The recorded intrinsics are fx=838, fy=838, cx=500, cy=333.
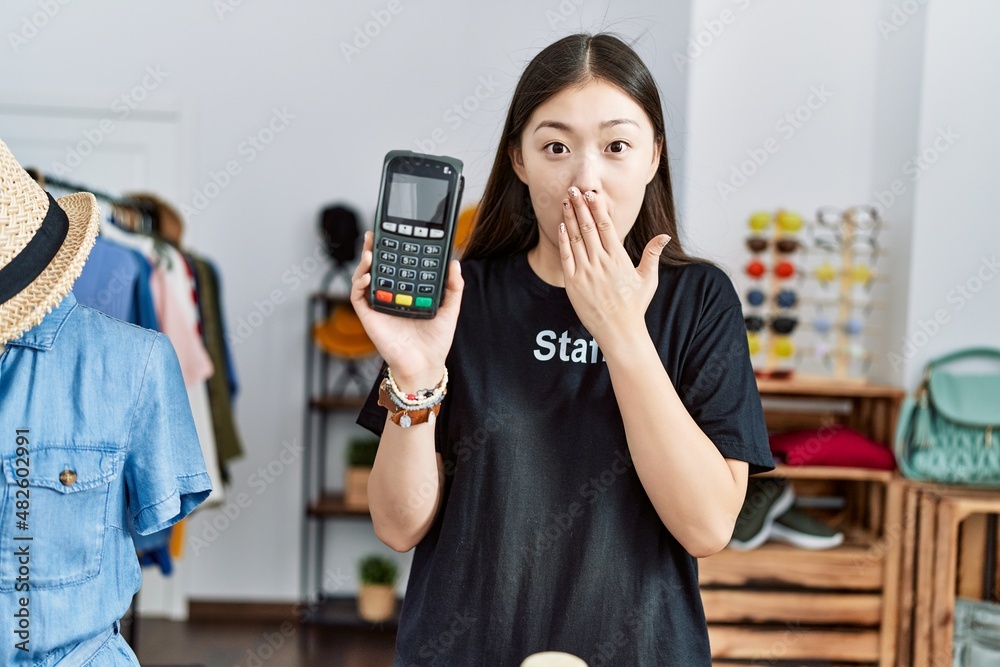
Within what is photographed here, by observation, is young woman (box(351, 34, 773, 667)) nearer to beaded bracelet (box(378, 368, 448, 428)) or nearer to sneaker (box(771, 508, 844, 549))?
beaded bracelet (box(378, 368, 448, 428))

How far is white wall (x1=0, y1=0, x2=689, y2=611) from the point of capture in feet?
11.3

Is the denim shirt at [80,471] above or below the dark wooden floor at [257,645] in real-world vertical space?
above

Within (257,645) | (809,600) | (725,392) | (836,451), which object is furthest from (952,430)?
(257,645)

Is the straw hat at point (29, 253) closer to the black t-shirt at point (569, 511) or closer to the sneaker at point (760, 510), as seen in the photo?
the black t-shirt at point (569, 511)

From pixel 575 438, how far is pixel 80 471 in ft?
1.52

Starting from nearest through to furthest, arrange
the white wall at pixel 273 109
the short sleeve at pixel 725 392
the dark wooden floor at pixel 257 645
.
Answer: the short sleeve at pixel 725 392, the dark wooden floor at pixel 257 645, the white wall at pixel 273 109

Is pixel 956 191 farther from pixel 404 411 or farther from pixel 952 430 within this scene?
pixel 404 411

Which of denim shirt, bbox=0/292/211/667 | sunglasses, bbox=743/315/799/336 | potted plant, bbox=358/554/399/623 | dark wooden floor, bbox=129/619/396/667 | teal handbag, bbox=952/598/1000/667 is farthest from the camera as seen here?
potted plant, bbox=358/554/399/623

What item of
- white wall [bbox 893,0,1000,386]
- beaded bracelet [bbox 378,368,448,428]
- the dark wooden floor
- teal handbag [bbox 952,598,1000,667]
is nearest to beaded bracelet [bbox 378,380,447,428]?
beaded bracelet [bbox 378,368,448,428]

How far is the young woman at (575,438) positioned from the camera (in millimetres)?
798

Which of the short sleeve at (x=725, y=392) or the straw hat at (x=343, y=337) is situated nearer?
the short sleeve at (x=725, y=392)

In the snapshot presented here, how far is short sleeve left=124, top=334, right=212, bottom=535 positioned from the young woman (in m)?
0.19

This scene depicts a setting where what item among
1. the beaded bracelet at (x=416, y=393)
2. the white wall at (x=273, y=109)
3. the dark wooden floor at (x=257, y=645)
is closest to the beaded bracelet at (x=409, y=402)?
the beaded bracelet at (x=416, y=393)

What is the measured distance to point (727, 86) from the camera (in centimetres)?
252
